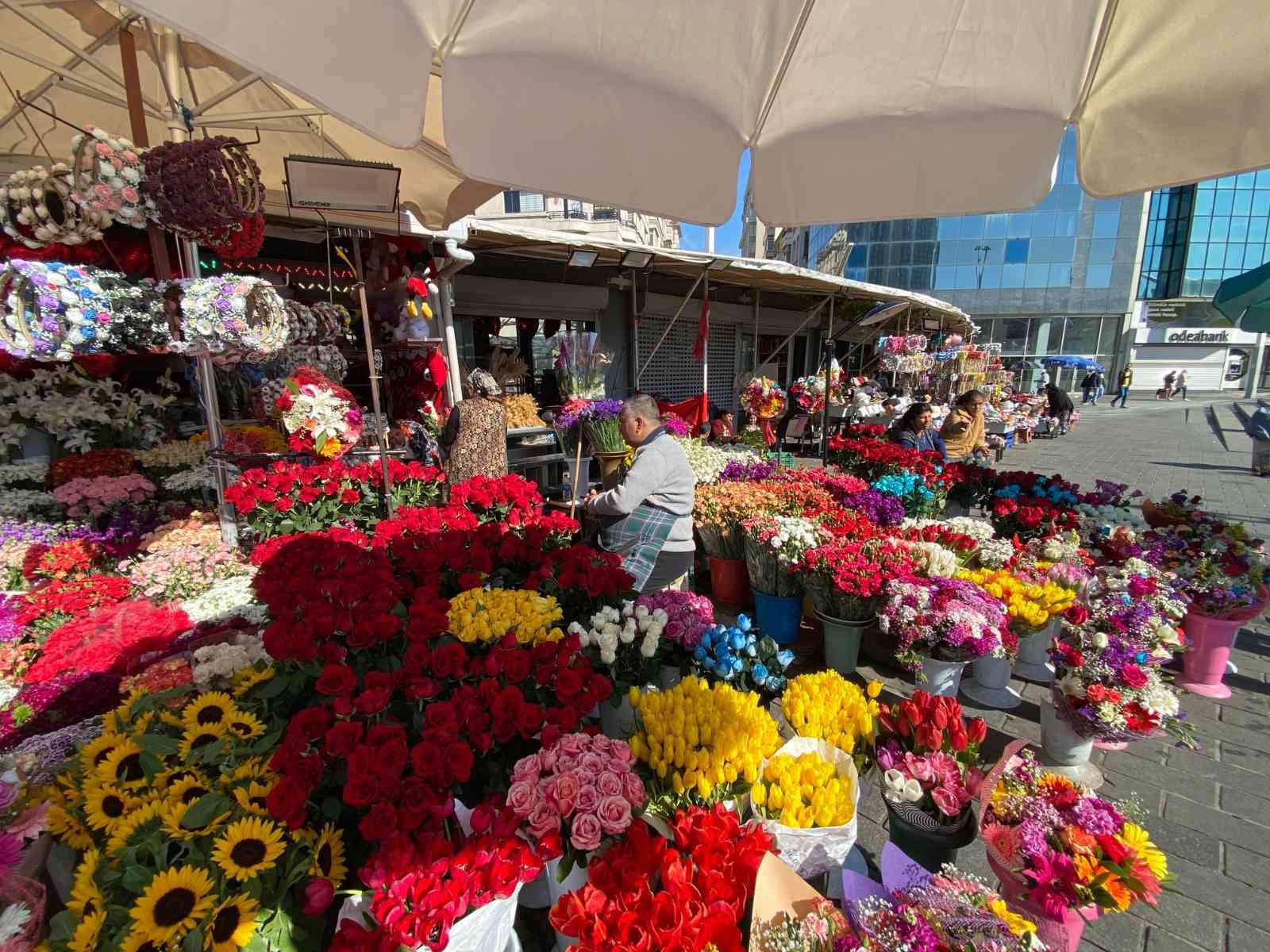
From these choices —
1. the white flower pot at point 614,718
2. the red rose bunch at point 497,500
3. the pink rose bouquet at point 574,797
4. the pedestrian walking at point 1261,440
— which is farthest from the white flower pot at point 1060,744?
the pedestrian walking at point 1261,440

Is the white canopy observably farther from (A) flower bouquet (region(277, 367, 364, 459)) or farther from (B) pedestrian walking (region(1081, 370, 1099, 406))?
(B) pedestrian walking (region(1081, 370, 1099, 406))

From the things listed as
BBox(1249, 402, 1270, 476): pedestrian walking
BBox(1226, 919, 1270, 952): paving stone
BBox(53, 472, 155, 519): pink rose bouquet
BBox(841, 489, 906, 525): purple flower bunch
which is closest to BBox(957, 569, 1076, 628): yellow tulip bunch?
BBox(841, 489, 906, 525): purple flower bunch

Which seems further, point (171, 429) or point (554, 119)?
point (171, 429)

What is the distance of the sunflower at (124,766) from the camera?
136 cm

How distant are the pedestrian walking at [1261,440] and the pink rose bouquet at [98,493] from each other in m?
15.0

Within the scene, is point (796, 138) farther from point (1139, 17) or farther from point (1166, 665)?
point (1166, 665)

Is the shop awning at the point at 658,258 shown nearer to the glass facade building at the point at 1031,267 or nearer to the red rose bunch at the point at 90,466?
the red rose bunch at the point at 90,466

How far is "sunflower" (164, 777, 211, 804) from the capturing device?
4.29ft

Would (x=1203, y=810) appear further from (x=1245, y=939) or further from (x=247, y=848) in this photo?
(x=247, y=848)

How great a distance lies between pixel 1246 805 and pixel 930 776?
203 centimetres

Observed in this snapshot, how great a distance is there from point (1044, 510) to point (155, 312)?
519 cm

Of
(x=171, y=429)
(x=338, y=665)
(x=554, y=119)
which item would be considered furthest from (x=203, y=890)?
(x=171, y=429)

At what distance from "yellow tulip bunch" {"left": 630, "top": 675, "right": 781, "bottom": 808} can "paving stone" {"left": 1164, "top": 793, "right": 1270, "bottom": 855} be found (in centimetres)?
206

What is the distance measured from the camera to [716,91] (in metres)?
1.44
